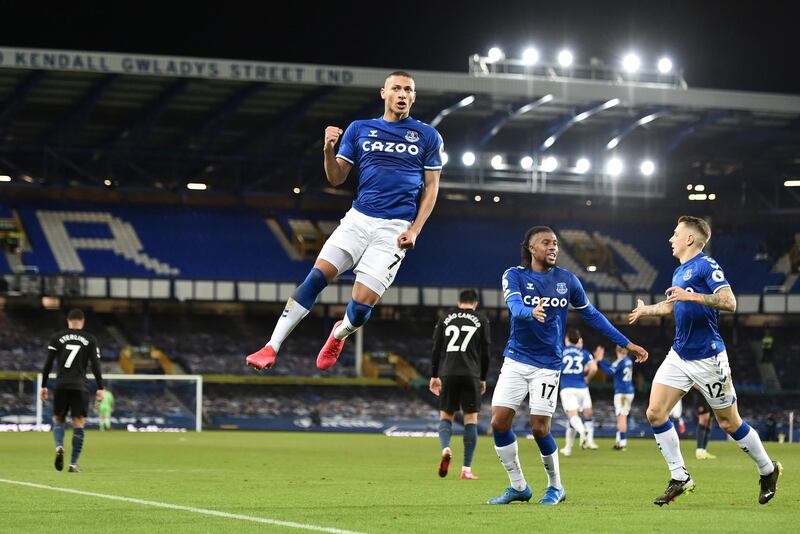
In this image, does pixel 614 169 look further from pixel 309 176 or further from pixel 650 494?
pixel 650 494

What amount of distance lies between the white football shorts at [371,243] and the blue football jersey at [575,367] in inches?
616

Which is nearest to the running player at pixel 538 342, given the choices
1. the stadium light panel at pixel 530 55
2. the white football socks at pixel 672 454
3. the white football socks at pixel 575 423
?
the white football socks at pixel 672 454

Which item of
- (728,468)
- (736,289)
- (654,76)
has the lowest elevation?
(728,468)

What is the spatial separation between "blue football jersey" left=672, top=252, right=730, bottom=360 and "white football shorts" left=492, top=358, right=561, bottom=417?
3.87 feet

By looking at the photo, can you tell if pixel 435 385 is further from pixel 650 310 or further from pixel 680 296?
pixel 680 296

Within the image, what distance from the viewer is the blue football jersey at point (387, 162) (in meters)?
9.98

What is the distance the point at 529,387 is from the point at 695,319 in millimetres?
1585

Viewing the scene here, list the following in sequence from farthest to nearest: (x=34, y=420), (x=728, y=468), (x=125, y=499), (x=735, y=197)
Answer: (x=735, y=197) < (x=34, y=420) < (x=728, y=468) < (x=125, y=499)

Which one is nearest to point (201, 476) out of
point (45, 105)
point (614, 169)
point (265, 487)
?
point (265, 487)

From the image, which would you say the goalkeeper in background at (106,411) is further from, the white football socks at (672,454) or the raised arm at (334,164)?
the raised arm at (334,164)

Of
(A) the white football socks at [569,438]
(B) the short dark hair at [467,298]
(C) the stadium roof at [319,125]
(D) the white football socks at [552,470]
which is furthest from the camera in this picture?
(C) the stadium roof at [319,125]

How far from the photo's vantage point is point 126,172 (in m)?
51.2

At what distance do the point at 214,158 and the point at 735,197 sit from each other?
72.8 ft

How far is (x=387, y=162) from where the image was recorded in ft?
32.7
